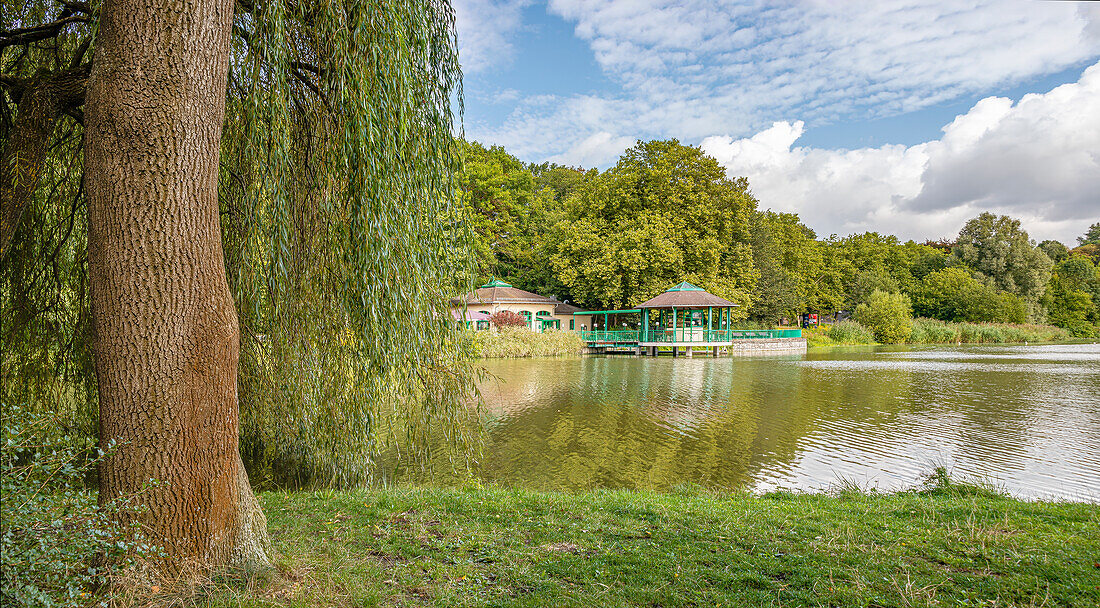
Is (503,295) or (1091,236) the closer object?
(503,295)

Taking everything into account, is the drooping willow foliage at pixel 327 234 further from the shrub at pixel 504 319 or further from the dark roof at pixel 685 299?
the dark roof at pixel 685 299

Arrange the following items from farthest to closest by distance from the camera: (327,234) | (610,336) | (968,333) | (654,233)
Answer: (968,333)
(654,233)
(610,336)
(327,234)

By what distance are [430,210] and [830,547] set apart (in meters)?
3.47

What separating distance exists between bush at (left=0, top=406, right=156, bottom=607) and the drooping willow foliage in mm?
1815

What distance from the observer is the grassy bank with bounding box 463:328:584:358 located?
22.5 meters

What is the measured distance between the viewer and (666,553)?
3379mm

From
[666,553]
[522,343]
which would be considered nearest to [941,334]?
[522,343]

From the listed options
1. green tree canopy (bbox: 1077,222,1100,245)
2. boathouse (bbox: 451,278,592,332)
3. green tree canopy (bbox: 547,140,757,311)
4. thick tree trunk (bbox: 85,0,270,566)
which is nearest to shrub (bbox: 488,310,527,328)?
boathouse (bbox: 451,278,592,332)

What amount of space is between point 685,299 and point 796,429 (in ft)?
54.1

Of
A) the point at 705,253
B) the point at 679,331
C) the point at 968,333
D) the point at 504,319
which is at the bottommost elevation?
the point at 968,333

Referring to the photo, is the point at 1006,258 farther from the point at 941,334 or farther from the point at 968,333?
the point at 941,334

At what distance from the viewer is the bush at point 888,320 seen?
3606cm

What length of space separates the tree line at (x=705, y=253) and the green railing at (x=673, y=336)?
209 cm

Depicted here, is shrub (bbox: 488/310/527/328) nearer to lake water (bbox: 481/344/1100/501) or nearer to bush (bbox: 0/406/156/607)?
lake water (bbox: 481/344/1100/501)
